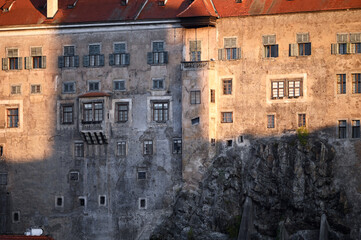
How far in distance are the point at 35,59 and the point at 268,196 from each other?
822 inches

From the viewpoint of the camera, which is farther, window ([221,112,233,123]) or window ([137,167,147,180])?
window ([137,167,147,180])

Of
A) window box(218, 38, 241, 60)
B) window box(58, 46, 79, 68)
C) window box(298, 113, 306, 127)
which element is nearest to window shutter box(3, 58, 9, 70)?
window box(58, 46, 79, 68)

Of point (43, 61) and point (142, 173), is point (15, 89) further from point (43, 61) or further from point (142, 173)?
point (142, 173)

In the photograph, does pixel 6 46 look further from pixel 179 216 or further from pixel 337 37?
pixel 337 37

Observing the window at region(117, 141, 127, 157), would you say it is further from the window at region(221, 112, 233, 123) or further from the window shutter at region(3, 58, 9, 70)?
the window shutter at region(3, 58, 9, 70)

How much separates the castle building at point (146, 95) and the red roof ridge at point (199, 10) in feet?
0.33

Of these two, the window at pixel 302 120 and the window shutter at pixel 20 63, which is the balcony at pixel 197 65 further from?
the window shutter at pixel 20 63

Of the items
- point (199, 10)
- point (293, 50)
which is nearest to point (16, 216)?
point (199, 10)

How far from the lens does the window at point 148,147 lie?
264 ft

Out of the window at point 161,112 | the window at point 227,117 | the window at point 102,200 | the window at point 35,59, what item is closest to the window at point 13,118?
the window at point 35,59

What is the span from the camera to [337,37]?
257ft

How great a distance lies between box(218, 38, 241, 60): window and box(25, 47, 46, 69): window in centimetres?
1369

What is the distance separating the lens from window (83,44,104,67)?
8234cm

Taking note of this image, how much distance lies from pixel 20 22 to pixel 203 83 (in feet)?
51.2
